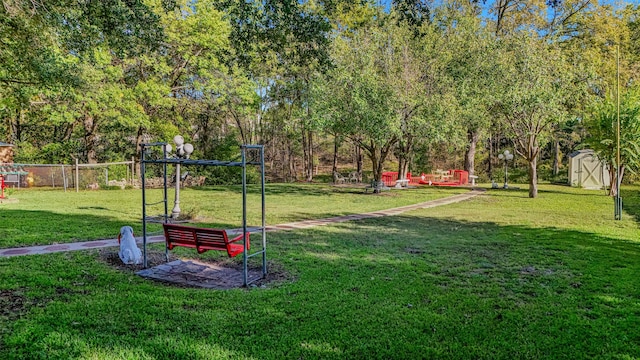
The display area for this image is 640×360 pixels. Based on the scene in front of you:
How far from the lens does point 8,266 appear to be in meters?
5.88

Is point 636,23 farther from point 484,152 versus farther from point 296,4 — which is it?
point 296,4

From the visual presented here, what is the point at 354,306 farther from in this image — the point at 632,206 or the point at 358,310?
the point at 632,206

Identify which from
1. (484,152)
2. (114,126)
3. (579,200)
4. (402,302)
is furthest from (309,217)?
(484,152)

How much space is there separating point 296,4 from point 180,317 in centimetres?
466

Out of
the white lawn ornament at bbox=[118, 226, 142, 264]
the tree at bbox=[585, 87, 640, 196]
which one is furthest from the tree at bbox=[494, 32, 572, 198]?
the white lawn ornament at bbox=[118, 226, 142, 264]

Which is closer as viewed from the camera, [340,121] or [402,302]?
[402,302]

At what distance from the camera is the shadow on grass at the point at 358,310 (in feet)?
11.6

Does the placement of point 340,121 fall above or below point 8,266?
above

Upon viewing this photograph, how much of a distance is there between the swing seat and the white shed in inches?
1096

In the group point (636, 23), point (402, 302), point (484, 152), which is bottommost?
point (402, 302)

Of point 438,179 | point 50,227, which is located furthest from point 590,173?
point 50,227

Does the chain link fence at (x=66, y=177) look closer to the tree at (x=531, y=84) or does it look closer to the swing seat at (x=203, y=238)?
the swing seat at (x=203, y=238)

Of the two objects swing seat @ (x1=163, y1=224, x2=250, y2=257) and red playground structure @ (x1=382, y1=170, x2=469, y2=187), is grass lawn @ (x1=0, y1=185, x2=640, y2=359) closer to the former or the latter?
swing seat @ (x1=163, y1=224, x2=250, y2=257)

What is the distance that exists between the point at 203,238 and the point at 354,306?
94.5 inches
